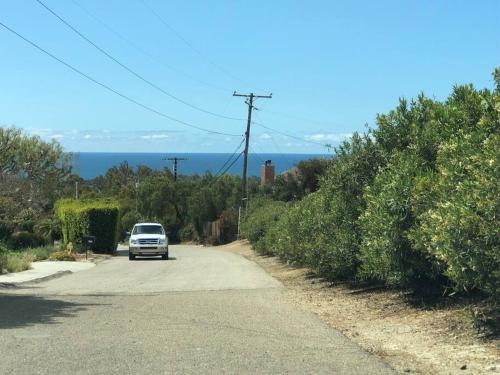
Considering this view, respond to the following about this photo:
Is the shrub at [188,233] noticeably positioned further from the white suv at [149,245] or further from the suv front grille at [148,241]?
the suv front grille at [148,241]

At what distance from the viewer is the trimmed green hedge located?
127ft

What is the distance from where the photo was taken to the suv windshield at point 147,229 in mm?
32938

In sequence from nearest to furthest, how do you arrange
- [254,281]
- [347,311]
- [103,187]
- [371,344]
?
[371,344], [347,311], [254,281], [103,187]

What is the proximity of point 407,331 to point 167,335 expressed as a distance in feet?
11.0

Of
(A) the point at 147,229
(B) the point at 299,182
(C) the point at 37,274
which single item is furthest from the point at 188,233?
(C) the point at 37,274

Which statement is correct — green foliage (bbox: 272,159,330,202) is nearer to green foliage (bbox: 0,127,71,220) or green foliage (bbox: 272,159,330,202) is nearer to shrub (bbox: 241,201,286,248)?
shrub (bbox: 241,201,286,248)

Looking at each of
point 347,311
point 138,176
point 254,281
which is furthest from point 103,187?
point 347,311

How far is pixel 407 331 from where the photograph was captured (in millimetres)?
8898

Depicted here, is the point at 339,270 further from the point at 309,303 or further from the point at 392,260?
the point at 392,260

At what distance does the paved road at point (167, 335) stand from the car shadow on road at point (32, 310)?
16mm

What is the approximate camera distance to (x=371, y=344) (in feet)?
27.3

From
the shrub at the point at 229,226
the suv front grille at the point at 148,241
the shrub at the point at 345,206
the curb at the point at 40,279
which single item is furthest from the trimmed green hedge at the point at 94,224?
the shrub at the point at 345,206

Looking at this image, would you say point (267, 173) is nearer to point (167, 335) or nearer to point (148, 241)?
point (148, 241)

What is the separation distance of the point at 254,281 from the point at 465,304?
9.45 meters
